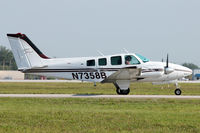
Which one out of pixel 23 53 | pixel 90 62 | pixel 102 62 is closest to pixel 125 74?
pixel 102 62

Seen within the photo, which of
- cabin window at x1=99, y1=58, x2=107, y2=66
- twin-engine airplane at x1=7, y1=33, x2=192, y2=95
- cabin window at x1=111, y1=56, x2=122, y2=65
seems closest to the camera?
twin-engine airplane at x1=7, y1=33, x2=192, y2=95

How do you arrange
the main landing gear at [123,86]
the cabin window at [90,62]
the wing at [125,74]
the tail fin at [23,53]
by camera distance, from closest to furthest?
the wing at [125,74] < the cabin window at [90,62] < the main landing gear at [123,86] < the tail fin at [23,53]

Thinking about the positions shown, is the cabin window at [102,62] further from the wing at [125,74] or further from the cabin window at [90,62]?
the wing at [125,74]

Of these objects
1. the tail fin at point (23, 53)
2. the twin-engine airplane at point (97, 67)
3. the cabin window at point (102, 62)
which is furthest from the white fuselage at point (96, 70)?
the tail fin at point (23, 53)

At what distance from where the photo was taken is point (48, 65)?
92.5ft

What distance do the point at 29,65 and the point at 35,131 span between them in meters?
16.1

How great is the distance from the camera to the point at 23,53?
28.3 meters

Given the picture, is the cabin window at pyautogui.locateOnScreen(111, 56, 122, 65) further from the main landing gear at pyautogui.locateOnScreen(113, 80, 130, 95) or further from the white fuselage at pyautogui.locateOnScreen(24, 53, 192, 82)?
the main landing gear at pyautogui.locateOnScreen(113, 80, 130, 95)

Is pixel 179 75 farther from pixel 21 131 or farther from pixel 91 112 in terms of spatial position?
pixel 21 131

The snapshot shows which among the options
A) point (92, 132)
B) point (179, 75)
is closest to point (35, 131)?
point (92, 132)

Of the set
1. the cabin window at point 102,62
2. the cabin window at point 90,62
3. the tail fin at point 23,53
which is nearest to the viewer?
the cabin window at point 102,62

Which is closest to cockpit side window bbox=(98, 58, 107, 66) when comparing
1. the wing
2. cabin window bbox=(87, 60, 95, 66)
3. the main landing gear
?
cabin window bbox=(87, 60, 95, 66)

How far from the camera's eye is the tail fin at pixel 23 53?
28.1 meters

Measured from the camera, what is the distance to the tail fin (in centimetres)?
2815
